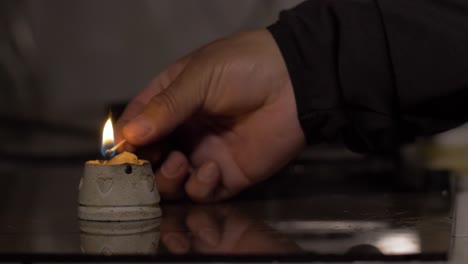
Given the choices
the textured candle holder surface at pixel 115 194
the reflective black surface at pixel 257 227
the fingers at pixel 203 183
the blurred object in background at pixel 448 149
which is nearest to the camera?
the reflective black surface at pixel 257 227

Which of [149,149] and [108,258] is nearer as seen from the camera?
[108,258]

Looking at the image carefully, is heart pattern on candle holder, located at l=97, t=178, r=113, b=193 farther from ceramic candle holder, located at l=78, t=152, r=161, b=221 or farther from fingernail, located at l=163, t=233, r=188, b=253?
fingernail, located at l=163, t=233, r=188, b=253

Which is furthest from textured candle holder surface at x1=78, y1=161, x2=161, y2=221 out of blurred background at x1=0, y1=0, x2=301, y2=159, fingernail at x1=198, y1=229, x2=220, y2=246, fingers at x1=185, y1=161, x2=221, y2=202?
blurred background at x1=0, y1=0, x2=301, y2=159

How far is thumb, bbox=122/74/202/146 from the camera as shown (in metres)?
1.12

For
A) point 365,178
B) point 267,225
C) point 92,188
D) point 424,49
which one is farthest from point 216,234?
point 365,178

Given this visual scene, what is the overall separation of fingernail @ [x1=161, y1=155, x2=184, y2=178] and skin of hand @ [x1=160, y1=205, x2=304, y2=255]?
0.16 meters

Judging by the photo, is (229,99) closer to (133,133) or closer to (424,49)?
(133,133)

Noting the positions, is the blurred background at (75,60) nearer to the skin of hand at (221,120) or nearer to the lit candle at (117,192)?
the skin of hand at (221,120)

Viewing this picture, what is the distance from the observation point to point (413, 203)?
117 cm

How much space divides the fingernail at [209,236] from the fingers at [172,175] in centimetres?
39

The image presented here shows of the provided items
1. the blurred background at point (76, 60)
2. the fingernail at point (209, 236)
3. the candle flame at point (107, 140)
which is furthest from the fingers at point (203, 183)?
the blurred background at point (76, 60)

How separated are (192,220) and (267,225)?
0.39 feet

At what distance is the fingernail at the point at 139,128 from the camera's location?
43.9 inches

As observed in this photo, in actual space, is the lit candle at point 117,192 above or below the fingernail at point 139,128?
below
